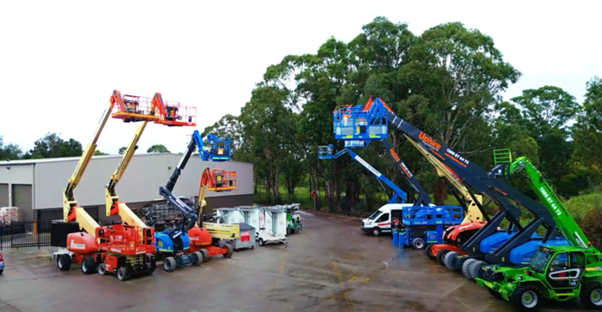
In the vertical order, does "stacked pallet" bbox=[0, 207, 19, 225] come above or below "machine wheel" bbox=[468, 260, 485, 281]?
above

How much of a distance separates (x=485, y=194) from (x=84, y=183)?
1023 inches

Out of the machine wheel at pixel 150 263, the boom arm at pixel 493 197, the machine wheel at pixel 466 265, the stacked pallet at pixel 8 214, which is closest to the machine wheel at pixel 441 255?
the boom arm at pixel 493 197

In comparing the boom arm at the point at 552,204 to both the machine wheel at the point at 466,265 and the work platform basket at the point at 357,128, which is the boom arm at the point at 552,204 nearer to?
the machine wheel at the point at 466,265

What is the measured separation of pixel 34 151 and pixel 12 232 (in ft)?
200

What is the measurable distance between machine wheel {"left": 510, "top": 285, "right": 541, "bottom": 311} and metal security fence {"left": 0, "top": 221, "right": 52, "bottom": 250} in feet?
78.1

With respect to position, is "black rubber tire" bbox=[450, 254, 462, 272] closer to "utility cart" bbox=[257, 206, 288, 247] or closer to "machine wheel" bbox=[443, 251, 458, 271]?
"machine wheel" bbox=[443, 251, 458, 271]

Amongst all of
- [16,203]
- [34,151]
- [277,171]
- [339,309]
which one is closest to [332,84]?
[277,171]

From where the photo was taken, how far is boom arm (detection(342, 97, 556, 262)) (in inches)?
624

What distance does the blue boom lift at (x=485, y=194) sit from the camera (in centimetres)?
1588

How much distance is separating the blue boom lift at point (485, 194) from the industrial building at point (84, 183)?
65.8 feet

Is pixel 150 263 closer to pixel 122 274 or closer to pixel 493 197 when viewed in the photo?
pixel 122 274

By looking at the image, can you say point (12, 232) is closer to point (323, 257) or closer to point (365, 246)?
point (323, 257)

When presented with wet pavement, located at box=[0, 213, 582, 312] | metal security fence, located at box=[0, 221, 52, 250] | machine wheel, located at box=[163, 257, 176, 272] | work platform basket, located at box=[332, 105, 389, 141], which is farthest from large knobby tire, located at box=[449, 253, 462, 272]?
metal security fence, located at box=[0, 221, 52, 250]

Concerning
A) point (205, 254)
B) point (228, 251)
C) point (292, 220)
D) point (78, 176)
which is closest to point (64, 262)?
point (78, 176)
